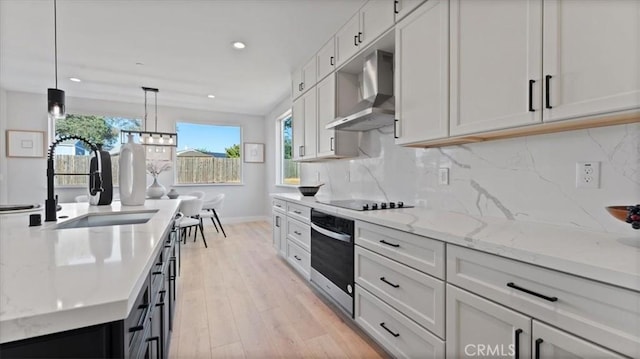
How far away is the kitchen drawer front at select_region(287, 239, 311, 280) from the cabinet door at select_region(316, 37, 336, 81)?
186 cm

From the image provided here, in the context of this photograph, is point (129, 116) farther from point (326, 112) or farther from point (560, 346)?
point (560, 346)

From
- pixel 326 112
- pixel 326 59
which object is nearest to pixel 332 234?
pixel 326 112

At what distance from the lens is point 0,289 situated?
0.60m

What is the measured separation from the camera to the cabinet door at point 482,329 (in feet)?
3.21

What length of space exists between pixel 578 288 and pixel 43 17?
416cm

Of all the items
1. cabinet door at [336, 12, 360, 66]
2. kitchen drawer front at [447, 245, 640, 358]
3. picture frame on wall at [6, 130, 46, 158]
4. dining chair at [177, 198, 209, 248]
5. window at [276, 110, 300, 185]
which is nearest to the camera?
kitchen drawer front at [447, 245, 640, 358]

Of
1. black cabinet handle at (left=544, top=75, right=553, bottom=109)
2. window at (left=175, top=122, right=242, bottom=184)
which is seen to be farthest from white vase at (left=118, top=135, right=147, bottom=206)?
window at (left=175, top=122, right=242, bottom=184)

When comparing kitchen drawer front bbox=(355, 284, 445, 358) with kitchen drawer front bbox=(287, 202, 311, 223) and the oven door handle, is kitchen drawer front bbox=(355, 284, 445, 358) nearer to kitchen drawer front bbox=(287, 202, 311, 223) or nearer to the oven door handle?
the oven door handle

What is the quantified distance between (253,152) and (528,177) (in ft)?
19.3

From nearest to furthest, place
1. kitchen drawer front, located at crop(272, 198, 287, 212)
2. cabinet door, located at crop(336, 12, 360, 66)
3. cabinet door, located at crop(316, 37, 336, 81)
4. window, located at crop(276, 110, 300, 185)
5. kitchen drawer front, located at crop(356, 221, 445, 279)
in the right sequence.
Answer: kitchen drawer front, located at crop(356, 221, 445, 279), cabinet door, located at crop(336, 12, 360, 66), cabinet door, located at crop(316, 37, 336, 81), kitchen drawer front, located at crop(272, 198, 287, 212), window, located at crop(276, 110, 300, 185)

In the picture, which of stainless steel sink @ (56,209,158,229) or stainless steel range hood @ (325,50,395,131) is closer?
stainless steel sink @ (56,209,158,229)

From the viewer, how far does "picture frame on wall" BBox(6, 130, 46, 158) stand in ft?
15.9

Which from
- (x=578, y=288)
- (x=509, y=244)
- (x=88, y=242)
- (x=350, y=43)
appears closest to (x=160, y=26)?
(x=350, y=43)

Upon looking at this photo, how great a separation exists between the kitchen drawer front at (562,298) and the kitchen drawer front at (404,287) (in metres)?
0.21
